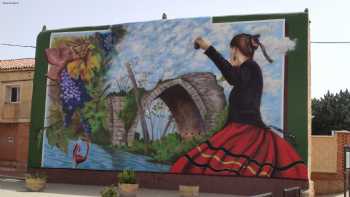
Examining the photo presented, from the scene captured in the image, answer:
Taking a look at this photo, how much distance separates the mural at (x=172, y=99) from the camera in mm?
20266

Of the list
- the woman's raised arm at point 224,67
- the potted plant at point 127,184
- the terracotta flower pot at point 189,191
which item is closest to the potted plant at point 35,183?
the potted plant at point 127,184

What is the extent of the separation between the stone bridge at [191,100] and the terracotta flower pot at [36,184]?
146 inches

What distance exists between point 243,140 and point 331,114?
2316cm

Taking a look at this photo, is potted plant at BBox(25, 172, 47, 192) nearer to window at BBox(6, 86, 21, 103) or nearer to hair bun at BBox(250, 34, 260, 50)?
hair bun at BBox(250, 34, 260, 50)

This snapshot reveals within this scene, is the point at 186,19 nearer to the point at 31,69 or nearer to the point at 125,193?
the point at 125,193

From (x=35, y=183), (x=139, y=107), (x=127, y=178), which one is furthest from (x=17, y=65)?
(x=127, y=178)

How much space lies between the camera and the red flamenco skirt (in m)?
19.7

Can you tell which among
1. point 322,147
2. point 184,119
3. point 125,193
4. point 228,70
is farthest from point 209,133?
point 322,147

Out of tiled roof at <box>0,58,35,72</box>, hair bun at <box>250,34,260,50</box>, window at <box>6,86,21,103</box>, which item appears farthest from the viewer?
window at <box>6,86,21,103</box>

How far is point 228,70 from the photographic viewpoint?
2088 centimetres

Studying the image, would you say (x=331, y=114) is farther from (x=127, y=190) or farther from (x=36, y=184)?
(x=36, y=184)

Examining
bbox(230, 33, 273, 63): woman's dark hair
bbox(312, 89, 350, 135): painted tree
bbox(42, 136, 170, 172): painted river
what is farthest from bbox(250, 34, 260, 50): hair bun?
bbox(312, 89, 350, 135): painted tree

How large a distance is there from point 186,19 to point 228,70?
2.91 metres

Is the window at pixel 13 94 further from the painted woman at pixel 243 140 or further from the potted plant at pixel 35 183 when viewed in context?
the painted woman at pixel 243 140
